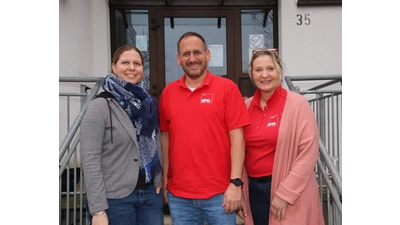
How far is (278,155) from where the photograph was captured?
Result: 72.9 inches

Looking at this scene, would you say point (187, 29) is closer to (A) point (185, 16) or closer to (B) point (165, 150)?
(A) point (185, 16)

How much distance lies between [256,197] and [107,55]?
3.53m

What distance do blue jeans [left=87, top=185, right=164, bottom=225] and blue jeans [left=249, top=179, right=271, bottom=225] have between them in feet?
1.95

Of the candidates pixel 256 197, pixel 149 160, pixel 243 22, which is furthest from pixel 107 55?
pixel 256 197

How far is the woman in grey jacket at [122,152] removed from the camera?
1.72 meters

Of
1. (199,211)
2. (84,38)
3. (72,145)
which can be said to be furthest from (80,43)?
(199,211)

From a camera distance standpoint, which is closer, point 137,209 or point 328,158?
point 137,209

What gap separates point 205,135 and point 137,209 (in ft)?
2.04

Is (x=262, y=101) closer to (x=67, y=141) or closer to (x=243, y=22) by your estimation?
(x=67, y=141)

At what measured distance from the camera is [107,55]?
15.6 feet

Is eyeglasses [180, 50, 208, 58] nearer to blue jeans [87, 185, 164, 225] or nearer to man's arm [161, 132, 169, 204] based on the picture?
man's arm [161, 132, 169, 204]

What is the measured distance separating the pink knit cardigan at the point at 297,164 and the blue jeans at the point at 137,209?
718 mm

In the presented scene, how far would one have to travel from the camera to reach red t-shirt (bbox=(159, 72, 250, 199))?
6.42ft

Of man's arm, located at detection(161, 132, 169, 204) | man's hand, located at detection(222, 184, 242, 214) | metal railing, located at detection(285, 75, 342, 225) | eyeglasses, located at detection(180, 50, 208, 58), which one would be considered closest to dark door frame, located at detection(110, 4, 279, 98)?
metal railing, located at detection(285, 75, 342, 225)
